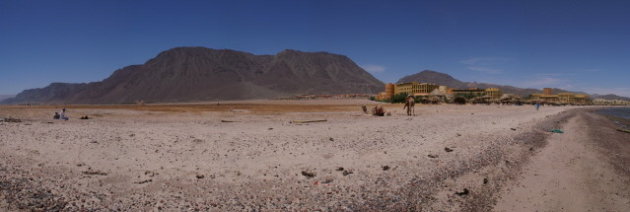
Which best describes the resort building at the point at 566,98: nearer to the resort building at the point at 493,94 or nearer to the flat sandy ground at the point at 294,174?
the resort building at the point at 493,94

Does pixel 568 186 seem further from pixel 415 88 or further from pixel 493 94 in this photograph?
pixel 415 88

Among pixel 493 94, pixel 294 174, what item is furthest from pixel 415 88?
pixel 294 174

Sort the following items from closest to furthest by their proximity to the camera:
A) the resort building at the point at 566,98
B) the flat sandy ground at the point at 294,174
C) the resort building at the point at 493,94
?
the flat sandy ground at the point at 294,174
the resort building at the point at 493,94
the resort building at the point at 566,98

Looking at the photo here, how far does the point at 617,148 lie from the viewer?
1186 centimetres

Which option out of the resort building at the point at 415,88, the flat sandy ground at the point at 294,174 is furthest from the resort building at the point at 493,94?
the flat sandy ground at the point at 294,174

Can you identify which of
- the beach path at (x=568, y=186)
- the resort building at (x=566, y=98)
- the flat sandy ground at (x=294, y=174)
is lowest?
the beach path at (x=568, y=186)

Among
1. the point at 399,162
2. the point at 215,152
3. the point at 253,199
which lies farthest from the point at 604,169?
the point at 215,152

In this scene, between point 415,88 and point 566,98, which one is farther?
point 566,98

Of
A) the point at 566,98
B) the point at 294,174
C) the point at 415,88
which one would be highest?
the point at 415,88

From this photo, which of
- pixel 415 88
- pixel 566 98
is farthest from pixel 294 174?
pixel 566 98

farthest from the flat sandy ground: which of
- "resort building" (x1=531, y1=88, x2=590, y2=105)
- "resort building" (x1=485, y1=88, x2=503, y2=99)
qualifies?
"resort building" (x1=531, y1=88, x2=590, y2=105)

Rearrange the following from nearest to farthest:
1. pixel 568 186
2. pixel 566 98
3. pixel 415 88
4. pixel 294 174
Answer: pixel 568 186
pixel 294 174
pixel 415 88
pixel 566 98

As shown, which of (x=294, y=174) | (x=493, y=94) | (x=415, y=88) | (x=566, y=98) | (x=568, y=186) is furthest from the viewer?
(x=566, y=98)

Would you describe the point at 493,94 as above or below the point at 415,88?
below
